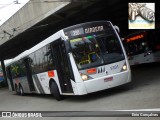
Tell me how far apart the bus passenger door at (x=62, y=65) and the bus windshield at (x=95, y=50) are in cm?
57

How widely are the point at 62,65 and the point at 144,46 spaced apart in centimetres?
1323

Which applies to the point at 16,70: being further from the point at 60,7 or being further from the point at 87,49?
the point at 87,49

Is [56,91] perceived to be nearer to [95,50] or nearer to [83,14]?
[95,50]

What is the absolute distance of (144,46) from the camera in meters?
26.8

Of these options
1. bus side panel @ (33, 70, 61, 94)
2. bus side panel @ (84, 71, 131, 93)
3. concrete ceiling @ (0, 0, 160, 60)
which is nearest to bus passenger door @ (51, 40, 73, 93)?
bus side panel @ (33, 70, 61, 94)

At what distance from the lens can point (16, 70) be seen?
2497cm

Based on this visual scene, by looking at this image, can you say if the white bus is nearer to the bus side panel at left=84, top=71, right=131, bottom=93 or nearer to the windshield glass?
the bus side panel at left=84, top=71, right=131, bottom=93

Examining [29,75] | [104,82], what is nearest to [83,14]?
[29,75]

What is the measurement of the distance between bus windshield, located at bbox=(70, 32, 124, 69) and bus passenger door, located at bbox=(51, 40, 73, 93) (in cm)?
57

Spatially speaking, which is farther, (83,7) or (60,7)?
(83,7)

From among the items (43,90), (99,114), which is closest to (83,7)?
(43,90)

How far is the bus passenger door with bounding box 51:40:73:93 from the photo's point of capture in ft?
46.9

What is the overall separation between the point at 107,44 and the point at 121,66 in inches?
38.9

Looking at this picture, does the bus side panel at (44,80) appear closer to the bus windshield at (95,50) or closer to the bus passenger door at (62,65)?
the bus passenger door at (62,65)
